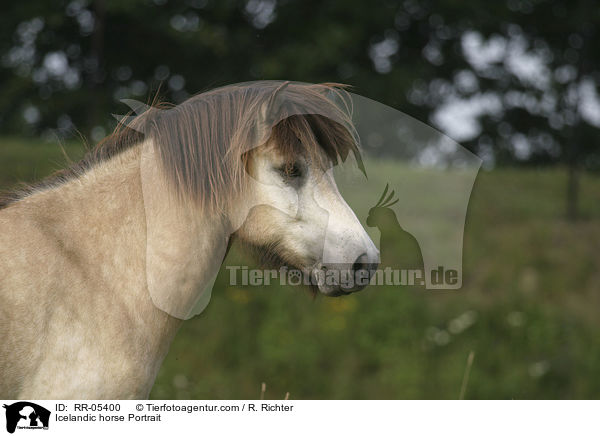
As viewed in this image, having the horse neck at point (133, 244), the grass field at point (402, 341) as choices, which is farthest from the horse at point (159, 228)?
the grass field at point (402, 341)

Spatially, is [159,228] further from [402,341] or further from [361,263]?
[402,341]

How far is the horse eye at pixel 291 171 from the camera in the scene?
2564 millimetres

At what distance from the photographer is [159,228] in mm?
2602

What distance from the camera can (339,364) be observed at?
808 cm

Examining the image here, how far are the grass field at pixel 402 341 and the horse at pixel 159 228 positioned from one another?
16.3ft

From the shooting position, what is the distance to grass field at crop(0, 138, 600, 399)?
7.84 metres

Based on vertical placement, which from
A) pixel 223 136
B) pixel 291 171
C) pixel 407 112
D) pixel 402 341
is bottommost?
pixel 402 341

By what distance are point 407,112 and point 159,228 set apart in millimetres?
9524

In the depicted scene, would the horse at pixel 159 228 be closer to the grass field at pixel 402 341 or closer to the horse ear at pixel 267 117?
the horse ear at pixel 267 117
